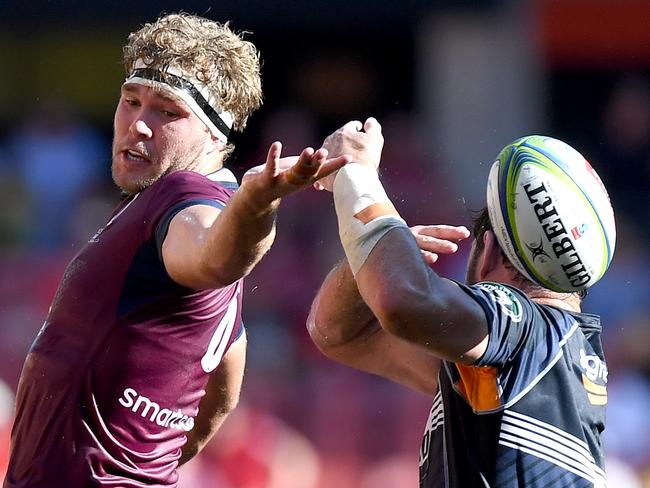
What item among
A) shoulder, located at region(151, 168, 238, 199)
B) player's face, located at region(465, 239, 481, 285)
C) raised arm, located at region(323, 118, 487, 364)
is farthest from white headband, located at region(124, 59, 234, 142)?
player's face, located at region(465, 239, 481, 285)

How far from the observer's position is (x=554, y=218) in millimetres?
3998

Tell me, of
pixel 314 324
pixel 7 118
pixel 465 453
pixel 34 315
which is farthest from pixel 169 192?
pixel 7 118

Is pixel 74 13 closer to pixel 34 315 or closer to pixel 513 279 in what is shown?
pixel 34 315

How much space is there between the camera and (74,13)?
1474 centimetres

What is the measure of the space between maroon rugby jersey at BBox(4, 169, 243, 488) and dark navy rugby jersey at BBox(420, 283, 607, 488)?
A: 968 millimetres

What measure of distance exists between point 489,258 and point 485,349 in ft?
2.11

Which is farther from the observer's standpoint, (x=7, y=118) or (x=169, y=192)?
(x=7, y=118)

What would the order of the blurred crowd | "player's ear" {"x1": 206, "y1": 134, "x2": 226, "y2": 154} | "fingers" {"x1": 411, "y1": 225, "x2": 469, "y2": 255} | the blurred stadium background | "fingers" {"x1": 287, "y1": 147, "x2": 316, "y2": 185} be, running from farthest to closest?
1. the blurred stadium background
2. the blurred crowd
3. "player's ear" {"x1": 206, "y1": 134, "x2": 226, "y2": 154}
4. "fingers" {"x1": 411, "y1": 225, "x2": 469, "y2": 255}
5. "fingers" {"x1": 287, "y1": 147, "x2": 316, "y2": 185}

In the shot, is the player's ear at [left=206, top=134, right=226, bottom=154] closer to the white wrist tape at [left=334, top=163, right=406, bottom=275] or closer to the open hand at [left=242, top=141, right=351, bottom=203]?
the white wrist tape at [left=334, top=163, right=406, bottom=275]

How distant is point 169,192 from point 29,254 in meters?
7.02

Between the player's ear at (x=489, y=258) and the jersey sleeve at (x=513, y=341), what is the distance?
0.33m

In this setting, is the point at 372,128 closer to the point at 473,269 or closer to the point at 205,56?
the point at 473,269

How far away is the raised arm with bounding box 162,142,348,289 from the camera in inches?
143

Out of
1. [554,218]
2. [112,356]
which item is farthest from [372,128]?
[112,356]
